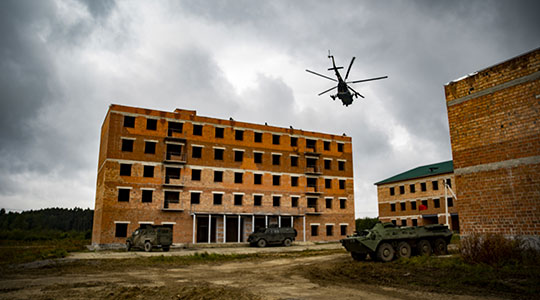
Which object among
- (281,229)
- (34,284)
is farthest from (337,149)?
(34,284)

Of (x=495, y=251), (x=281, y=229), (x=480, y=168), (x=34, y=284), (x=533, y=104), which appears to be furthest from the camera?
(x=281, y=229)

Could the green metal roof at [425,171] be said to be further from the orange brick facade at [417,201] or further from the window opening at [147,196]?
the window opening at [147,196]

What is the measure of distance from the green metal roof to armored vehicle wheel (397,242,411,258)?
29617 millimetres

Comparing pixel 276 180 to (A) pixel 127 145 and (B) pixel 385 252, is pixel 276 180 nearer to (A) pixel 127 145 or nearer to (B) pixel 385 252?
(A) pixel 127 145

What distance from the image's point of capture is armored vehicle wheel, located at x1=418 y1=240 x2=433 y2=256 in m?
16.3

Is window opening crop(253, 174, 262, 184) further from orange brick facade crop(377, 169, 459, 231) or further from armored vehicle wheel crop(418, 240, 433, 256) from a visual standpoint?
armored vehicle wheel crop(418, 240, 433, 256)

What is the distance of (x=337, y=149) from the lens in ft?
136

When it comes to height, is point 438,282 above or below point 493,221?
below

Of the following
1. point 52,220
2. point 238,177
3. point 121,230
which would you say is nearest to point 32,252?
point 121,230

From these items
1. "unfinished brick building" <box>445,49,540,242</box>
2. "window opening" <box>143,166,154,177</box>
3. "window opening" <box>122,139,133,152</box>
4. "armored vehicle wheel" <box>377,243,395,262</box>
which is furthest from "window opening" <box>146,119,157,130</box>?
"unfinished brick building" <box>445,49,540,242</box>

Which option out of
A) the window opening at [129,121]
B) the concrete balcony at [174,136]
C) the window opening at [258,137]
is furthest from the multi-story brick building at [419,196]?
the window opening at [129,121]

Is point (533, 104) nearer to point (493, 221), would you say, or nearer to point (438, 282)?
point (493, 221)

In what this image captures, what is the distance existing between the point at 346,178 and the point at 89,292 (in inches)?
1354

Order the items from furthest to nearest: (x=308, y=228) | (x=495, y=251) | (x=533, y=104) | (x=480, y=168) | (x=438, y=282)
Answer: (x=308, y=228) → (x=480, y=168) → (x=533, y=104) → (x=495, y=251) → (x=438, y=282)
